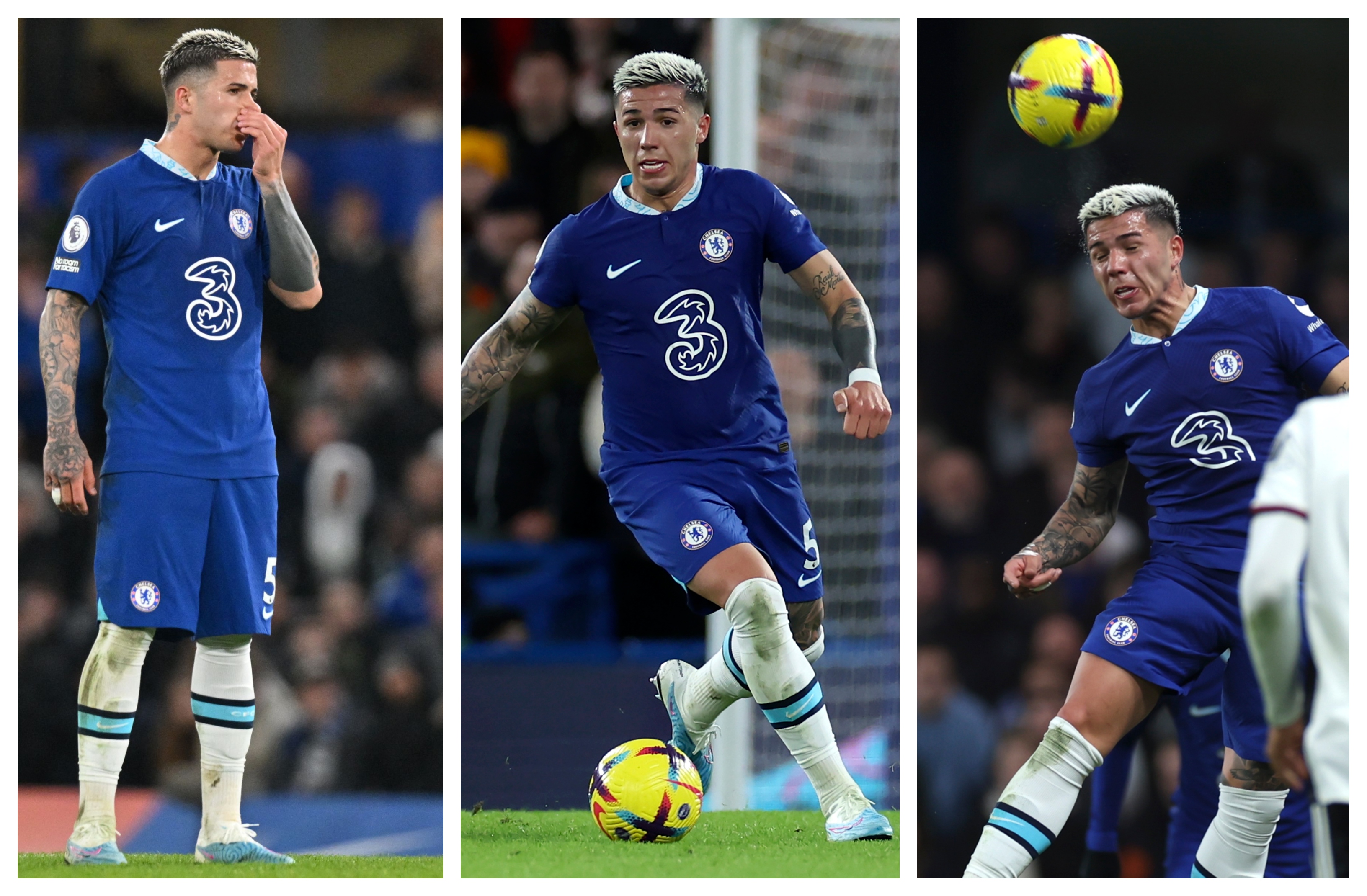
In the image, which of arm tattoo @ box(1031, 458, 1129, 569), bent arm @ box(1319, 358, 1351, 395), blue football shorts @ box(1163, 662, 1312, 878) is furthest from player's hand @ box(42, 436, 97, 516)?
blue football shorts @ box(1163, 662, 1312, 878)

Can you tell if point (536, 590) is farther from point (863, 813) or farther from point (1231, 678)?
point (1231, 678)

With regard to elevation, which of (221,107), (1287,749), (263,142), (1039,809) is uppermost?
(221,107)

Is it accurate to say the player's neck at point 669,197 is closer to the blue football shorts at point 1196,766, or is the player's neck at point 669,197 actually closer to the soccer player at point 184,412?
the soccer player at point 184,412

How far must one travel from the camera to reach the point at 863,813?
441cm

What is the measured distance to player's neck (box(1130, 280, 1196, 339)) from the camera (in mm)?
4527

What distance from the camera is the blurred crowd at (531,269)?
5.65 metres

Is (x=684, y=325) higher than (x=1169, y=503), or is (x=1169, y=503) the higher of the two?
(x=684, y=325)

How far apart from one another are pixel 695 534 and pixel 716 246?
883 millimetres

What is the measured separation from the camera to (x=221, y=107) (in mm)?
4477

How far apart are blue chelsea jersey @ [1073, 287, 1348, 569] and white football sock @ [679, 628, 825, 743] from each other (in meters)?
1.17

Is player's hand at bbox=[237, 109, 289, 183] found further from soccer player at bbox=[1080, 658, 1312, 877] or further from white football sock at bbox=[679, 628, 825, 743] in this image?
soccer player at bbox=[1080, 658, 1312, 877]

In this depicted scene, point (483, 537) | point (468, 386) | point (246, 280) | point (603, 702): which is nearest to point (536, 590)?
point (483, 537)

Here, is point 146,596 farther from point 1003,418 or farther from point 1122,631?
point 1003,418

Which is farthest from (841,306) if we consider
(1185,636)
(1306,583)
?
(1306,583)
